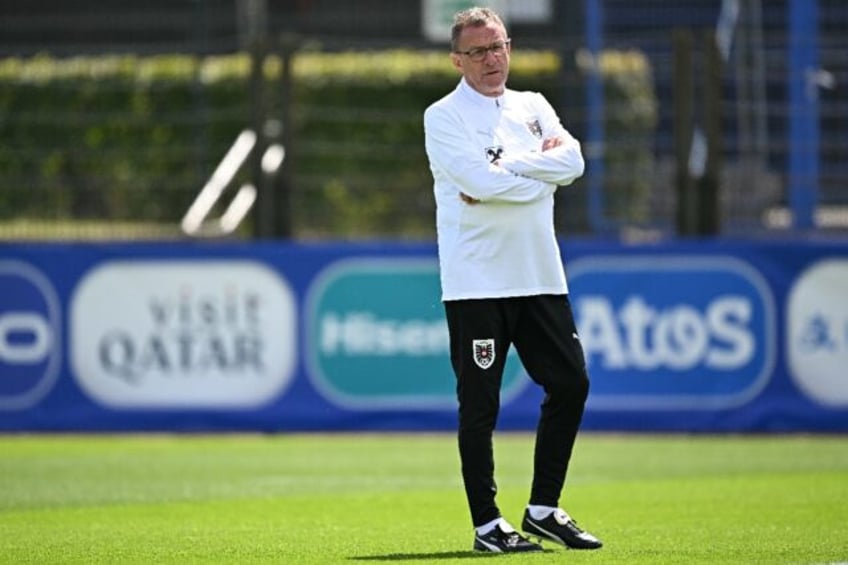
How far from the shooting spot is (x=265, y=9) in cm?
2033

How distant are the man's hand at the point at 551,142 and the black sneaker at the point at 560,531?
4.95ft

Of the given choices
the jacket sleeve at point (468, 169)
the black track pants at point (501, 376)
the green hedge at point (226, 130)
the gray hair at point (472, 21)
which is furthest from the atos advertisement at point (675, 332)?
the gray hair at point (472, 21)

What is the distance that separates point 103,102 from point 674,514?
399 inches

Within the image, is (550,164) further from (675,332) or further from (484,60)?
(675,332)

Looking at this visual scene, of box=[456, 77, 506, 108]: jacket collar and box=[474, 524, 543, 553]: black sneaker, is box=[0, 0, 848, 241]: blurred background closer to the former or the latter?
box=[456, 77, 506, 108]: jacket collar

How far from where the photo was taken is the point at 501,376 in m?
8.05

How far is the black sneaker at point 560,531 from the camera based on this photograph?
7.95 meters

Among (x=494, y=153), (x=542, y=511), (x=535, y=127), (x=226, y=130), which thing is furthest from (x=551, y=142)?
(x=226, y=130)

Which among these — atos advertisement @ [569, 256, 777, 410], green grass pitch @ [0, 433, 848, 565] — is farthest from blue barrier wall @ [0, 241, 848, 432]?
green grass pitch @ [0, 433, 848, 565]

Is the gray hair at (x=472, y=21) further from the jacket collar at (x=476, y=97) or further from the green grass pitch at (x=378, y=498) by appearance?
the green grass pitch at (x=378, y=498)

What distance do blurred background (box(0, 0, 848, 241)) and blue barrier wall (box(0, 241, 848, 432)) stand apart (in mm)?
949

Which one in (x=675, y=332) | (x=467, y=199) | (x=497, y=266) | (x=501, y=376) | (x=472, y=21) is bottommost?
(x=675, y=332)

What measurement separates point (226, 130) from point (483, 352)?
1079 centimetres

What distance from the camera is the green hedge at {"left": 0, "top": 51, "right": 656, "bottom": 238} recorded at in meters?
16.3
